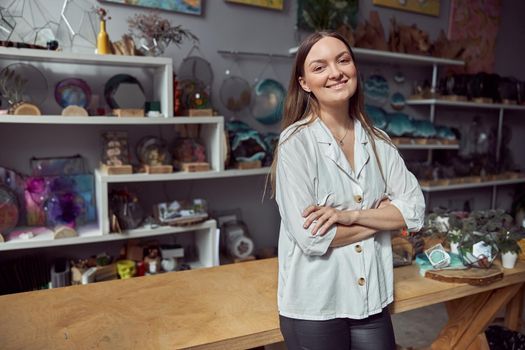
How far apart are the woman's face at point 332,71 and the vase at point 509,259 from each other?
3.17 feet

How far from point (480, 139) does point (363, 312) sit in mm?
3495

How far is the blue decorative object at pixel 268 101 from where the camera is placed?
2.97 metres

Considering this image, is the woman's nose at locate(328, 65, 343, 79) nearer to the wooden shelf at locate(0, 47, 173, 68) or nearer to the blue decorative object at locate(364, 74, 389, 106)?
the wooden shelf at locate(0, 47, 173, 68)

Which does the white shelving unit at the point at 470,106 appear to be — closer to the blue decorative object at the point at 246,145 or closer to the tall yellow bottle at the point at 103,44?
the blue decorative object at the point at 246,145

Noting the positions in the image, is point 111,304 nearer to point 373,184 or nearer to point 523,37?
point 373,184

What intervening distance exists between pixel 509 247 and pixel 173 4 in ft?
7.10

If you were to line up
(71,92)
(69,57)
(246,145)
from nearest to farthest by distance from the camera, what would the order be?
(69,57), (71,92), (246,145)

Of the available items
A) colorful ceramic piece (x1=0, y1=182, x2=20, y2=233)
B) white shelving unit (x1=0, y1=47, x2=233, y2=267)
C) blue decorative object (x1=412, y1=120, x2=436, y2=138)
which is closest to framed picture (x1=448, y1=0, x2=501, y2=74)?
blue decorative object (x1=412, y1=120, x2=436, y2=138)

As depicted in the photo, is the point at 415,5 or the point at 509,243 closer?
the point at 509,243

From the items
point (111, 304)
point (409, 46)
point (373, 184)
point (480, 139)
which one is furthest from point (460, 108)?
point (111, 304)

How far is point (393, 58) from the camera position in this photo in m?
3.23

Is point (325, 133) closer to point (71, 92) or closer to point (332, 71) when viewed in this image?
point (332, 71)

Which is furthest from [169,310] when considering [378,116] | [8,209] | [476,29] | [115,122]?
[476,29]

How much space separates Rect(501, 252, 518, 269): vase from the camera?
1652 mm
